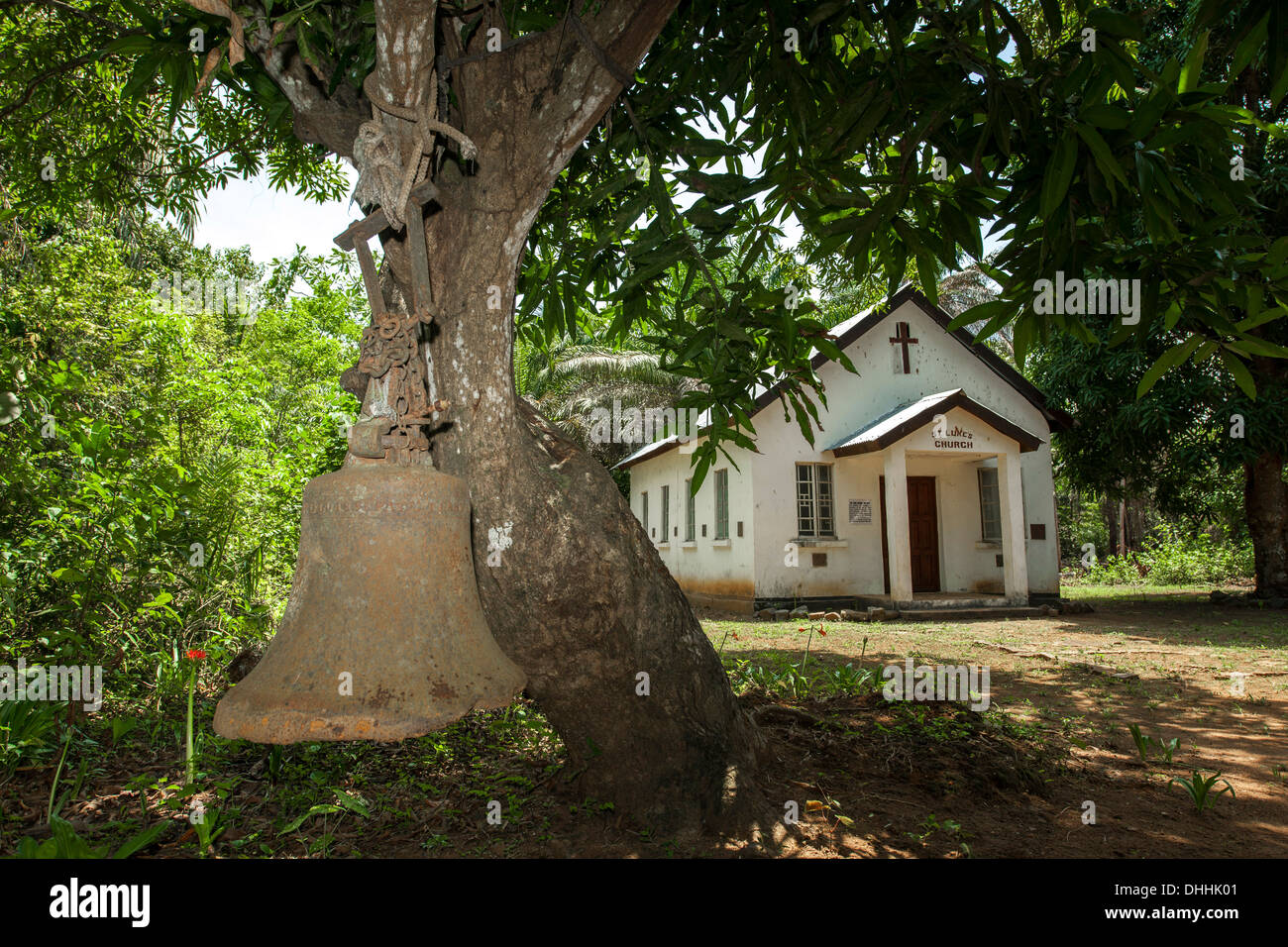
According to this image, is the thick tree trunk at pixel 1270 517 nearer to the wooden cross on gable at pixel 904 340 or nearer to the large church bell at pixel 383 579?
the wooden cross on gable at pixel 904 340

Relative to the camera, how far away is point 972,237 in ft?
11.0

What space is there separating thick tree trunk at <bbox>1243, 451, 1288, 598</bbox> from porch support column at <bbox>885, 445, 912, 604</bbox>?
664 centimetres

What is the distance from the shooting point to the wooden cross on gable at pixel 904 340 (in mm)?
16969

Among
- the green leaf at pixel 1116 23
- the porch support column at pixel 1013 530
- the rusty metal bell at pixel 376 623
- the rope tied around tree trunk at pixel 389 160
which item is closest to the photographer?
the rusty metal bell at pixel 376 623

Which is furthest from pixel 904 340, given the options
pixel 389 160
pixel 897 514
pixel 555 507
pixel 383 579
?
pixel 383 579

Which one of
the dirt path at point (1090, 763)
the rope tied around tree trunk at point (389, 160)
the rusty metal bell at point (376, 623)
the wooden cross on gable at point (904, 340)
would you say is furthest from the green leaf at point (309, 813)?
the wooden cross on gable at point (904, 340)

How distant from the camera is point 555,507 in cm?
335

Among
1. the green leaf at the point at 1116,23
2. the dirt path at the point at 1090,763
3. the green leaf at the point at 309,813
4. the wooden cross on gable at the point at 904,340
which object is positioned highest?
the wooden cross on gable at the point at 904,340

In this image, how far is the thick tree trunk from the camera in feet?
49.3

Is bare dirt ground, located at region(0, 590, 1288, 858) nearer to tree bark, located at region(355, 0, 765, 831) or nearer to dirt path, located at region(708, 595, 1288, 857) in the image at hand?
dirt path, located at region(708, 595, 1288, 857)

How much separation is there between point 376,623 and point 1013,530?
Answer: 15870 mm

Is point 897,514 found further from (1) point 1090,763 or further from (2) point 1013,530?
(1) point 1090,763

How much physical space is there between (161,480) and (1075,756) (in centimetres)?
642

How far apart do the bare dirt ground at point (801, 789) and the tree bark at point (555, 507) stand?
364 mm
